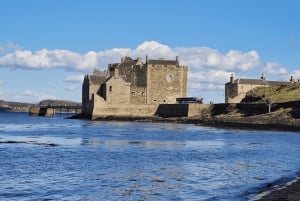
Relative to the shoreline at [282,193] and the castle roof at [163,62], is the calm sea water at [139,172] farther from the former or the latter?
the castle roof at [163,62]

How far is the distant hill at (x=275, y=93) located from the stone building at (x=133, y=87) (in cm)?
1187

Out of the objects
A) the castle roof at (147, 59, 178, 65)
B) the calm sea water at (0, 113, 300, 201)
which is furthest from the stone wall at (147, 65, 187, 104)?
the calm sea water at (0, 113, 300, 201)

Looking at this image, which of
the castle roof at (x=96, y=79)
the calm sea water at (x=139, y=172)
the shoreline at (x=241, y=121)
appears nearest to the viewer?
the calm sea water at (x=139, y=172)

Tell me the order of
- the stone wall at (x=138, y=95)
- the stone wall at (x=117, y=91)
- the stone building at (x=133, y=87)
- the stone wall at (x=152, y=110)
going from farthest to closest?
1. the stone wall at (x=138, y=95)
2. the stone building at (x=133, y=87)
3. the stone wall at (x=117, y=91)
4. the stone wall at (x=152, y=110)

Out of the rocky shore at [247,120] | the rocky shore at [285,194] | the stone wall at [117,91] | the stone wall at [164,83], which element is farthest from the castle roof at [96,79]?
the rocky shore at [285,194]

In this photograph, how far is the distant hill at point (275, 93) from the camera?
75931mm

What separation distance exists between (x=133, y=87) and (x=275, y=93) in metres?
22.3

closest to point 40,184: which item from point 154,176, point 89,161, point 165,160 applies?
point 154,176

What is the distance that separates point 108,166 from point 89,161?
6.41ft

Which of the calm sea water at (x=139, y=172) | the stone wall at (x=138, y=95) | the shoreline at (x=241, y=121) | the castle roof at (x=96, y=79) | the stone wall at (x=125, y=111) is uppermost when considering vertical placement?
the castle roof at (x=96, y=79)

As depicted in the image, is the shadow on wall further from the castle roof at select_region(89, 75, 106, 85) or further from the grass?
the grass

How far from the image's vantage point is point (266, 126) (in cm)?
5344

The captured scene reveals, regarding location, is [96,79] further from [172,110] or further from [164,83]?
[172,110]

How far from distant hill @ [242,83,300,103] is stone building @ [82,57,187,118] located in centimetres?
1187
